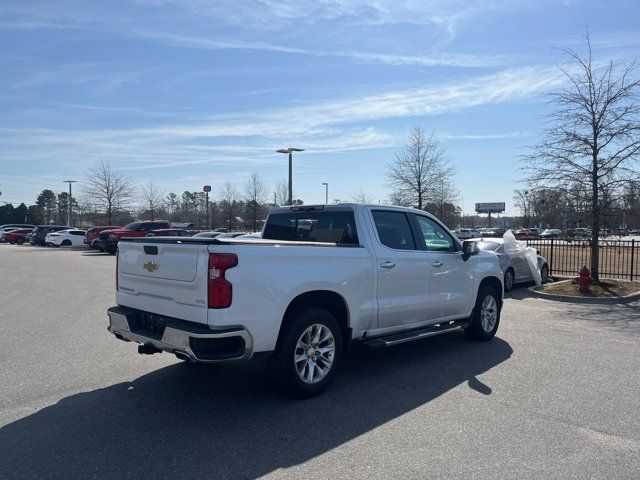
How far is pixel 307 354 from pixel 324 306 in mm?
550

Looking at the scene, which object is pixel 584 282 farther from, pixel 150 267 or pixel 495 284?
pixel 150 267

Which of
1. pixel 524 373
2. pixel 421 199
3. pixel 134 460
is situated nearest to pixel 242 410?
pixel 134 460

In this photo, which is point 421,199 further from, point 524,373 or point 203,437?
point 203,437

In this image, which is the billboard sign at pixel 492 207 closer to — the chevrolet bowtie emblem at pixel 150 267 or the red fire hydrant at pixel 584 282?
the red fire hydrant at pixel 584 282

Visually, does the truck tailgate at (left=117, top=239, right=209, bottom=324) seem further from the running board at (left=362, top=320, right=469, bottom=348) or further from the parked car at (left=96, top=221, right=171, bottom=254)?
the parked car at (left=96, top=221, right=171, bottom=254)

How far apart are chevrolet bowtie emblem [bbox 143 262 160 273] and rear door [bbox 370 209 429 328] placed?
2308mm

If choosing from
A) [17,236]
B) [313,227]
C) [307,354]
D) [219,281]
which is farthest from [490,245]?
[17,236]

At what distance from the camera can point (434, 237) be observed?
22.3 ft

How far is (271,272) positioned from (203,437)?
4.76 ft

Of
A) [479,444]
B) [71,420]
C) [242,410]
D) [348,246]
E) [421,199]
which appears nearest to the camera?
[479,444]

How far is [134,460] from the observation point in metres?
3.67

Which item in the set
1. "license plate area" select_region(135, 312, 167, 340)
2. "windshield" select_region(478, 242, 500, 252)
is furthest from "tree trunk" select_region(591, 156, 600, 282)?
"license plate area" select_region(135, 312, 167, 340)

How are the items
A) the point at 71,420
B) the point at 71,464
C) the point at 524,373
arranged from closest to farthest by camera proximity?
1. the point at 71,464
2. the point at 71,420
3. the point at 524,373

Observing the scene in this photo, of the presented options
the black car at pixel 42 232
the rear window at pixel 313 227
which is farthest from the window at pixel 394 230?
the black car at pixel 42 232
